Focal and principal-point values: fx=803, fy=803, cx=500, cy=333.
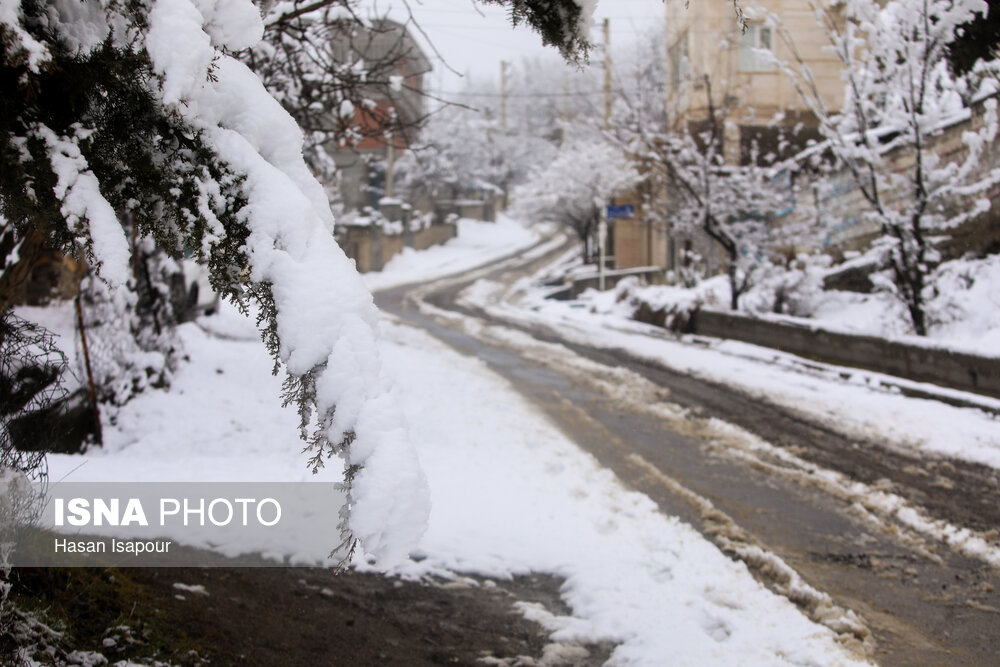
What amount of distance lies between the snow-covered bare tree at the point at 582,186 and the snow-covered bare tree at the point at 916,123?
62.8 feet

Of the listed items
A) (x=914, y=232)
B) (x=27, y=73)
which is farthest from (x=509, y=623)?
(x=914, y=232)

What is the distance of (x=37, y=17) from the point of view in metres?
2.20

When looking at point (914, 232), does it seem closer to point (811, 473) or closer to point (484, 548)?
point (811, 473)

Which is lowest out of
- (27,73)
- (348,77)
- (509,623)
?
(509,623)

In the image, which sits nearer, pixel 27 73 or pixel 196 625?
pixel 27 73

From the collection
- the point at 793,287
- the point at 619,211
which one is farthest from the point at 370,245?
the point at 793,287

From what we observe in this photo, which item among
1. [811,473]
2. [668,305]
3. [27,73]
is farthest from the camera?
[668,305]

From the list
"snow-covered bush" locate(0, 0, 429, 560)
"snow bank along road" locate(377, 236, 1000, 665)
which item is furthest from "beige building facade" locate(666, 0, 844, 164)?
"snow-covered bush" locate(0, 0, 429, 560)

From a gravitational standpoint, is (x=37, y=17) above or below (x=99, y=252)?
above

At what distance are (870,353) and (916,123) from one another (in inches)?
116

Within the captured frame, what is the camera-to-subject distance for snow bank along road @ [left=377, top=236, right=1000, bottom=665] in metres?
3.91

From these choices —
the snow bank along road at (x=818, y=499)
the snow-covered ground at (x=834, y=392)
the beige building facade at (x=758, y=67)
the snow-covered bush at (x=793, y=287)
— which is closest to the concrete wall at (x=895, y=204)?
the snow-covered bush at (x=793, y=287)

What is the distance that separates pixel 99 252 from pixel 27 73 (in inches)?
19.8

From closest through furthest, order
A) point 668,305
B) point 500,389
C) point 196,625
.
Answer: point 196,625
point 500,389
point 668,305
